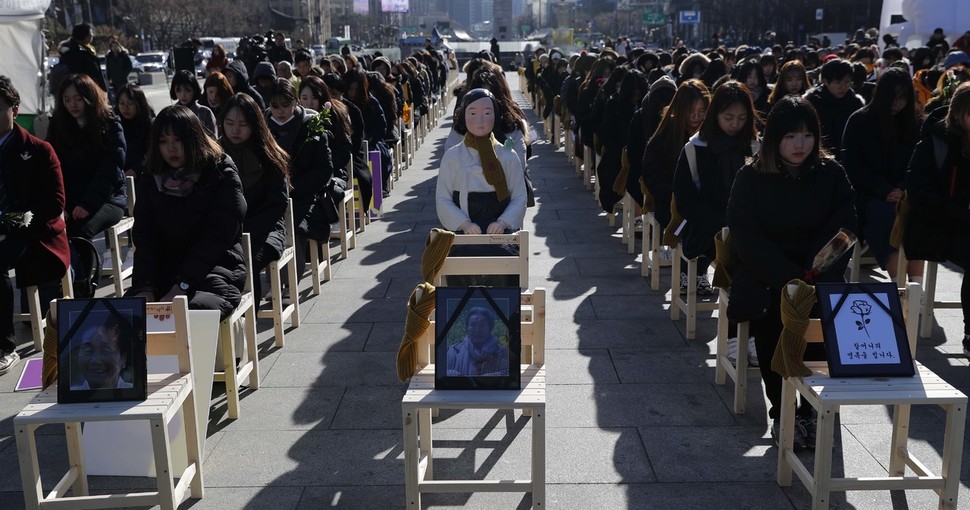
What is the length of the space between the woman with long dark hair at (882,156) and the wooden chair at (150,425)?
504cm

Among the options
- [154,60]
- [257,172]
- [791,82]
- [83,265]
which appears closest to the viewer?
[257,172]

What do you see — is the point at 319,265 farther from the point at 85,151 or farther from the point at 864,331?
the point at 864,331

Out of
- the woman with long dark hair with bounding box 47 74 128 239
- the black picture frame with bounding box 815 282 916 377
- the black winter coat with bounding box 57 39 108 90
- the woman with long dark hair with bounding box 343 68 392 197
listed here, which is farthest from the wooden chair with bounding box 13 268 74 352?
the black winter coat with bounding box 57 39 108 90

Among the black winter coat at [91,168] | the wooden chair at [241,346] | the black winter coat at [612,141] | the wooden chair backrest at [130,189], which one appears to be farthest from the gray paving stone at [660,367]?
the wooden chair backrest at [130,189]

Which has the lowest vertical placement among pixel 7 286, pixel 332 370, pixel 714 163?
pixel 332 370

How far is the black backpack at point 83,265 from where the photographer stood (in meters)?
6.85

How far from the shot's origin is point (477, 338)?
12.8 ft

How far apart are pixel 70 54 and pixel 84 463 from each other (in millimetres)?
9701

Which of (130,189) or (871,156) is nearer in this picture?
(871,156)

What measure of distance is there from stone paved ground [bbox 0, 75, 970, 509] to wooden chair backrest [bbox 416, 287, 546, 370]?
63 cm

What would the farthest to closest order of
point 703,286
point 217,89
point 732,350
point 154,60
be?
point 154,60 → point 217,89 → point 703,286 → point 732,350

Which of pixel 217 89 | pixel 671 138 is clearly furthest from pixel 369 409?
pixel 217 89

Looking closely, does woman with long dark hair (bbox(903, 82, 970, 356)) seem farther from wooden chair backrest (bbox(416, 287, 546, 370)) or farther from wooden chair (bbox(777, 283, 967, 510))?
wooden chair backrest (bbox(416, 287, 546, 370))

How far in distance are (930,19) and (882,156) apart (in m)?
19.6
